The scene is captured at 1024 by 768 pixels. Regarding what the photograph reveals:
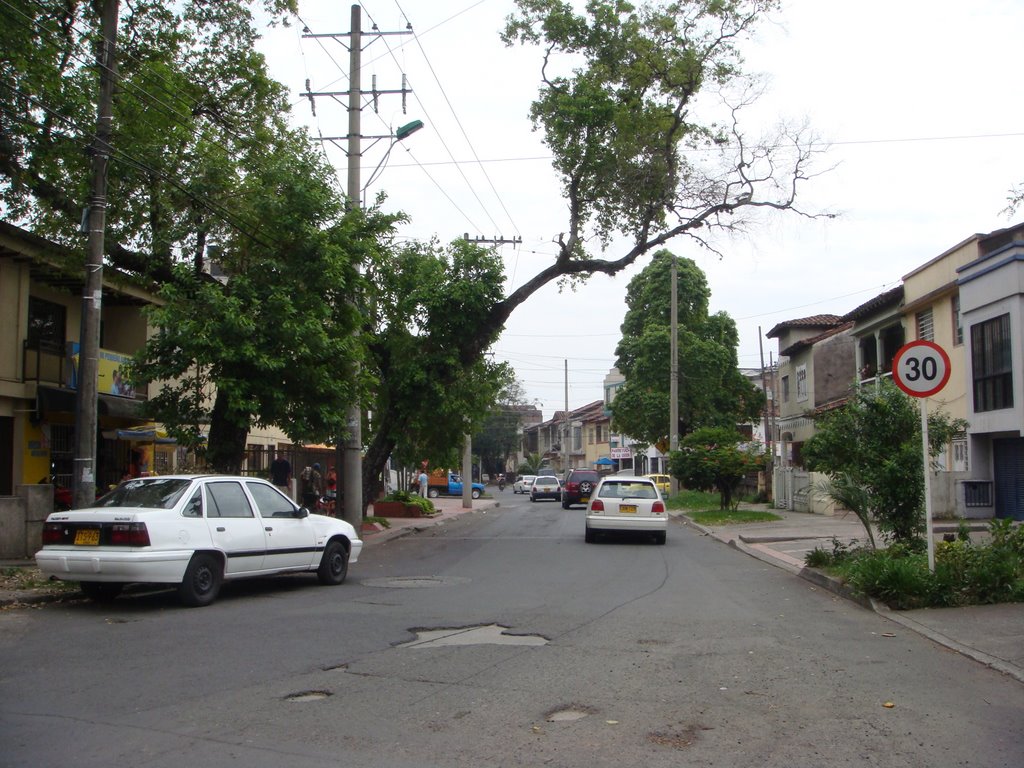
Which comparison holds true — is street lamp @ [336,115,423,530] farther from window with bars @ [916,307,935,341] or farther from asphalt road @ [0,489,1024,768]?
window with bars @ [916,307,935,341]

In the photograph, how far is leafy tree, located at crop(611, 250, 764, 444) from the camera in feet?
161

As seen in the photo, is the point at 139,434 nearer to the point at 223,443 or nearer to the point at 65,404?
the point at 65,404

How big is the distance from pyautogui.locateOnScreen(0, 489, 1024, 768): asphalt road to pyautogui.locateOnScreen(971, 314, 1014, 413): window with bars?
13.2 meters

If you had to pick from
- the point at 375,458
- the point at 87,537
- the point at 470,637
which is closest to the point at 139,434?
the point at 375,458

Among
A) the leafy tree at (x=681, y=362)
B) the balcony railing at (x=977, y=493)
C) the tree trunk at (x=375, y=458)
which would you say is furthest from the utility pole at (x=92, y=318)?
the leafy tree at (x=681, y=362)

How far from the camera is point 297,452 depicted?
3188 cm

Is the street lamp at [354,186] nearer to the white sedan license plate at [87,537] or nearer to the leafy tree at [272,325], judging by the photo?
the leafy tree at [272,325]

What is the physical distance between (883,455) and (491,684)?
310 inches

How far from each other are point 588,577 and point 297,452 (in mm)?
19111

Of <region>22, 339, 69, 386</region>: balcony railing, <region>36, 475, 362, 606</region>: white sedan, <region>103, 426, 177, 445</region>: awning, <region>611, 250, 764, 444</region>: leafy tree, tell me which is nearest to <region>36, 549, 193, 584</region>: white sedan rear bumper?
<region>36, 475, 362, 606</region>: white sedan

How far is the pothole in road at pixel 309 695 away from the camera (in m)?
6.92

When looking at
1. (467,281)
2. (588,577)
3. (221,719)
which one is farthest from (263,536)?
(467,281)

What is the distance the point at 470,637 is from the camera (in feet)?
30.9

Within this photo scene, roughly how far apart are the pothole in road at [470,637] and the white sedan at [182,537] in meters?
3.03
